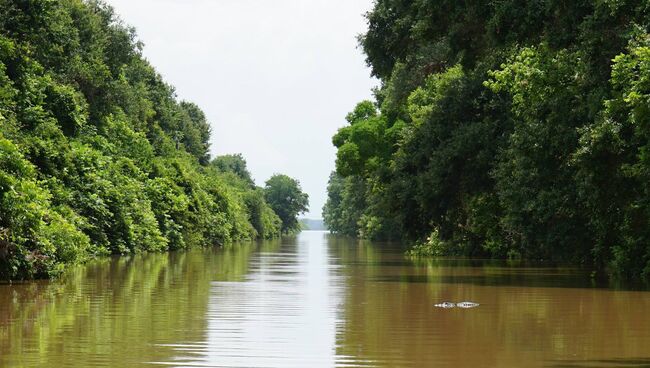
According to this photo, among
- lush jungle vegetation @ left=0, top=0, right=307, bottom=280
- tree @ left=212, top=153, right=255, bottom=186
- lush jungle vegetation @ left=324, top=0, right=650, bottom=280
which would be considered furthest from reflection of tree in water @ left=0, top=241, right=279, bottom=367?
tree @ left=212, top=153, right=255, bottom=186

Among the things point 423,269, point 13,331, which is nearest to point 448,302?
point 13,331

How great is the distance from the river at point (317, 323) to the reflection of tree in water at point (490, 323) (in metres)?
0.02

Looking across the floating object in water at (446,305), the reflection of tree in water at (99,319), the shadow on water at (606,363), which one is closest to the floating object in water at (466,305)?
the floating object in water at (446,305)

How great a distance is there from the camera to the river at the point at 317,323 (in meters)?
12.5

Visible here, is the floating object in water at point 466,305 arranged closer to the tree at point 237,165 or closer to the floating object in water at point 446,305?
the floating object in water at point 446,305

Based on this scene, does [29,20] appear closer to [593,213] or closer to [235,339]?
[593,213]

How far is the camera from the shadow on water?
1188 cm

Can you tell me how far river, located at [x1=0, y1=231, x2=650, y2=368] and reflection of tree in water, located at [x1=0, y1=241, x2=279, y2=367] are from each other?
0.02 meters

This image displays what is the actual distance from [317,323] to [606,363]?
556cm

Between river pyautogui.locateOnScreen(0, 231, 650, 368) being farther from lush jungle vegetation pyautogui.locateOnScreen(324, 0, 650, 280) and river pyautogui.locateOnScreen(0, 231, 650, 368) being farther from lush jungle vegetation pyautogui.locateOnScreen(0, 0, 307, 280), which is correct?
lush jungle vegetation pyautogui.locateOnScreen(324, 0, 650, 280)

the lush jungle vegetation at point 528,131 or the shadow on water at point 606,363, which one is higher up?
the lush jungle vegetation at point 528,131

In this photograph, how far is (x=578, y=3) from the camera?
25.9m

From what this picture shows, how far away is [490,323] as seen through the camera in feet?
55.0

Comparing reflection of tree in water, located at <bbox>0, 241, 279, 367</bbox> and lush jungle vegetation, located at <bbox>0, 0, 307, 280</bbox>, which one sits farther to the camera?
lush jungle vegetation, located at <bbox>0, 0, 307, 280</bbox>
